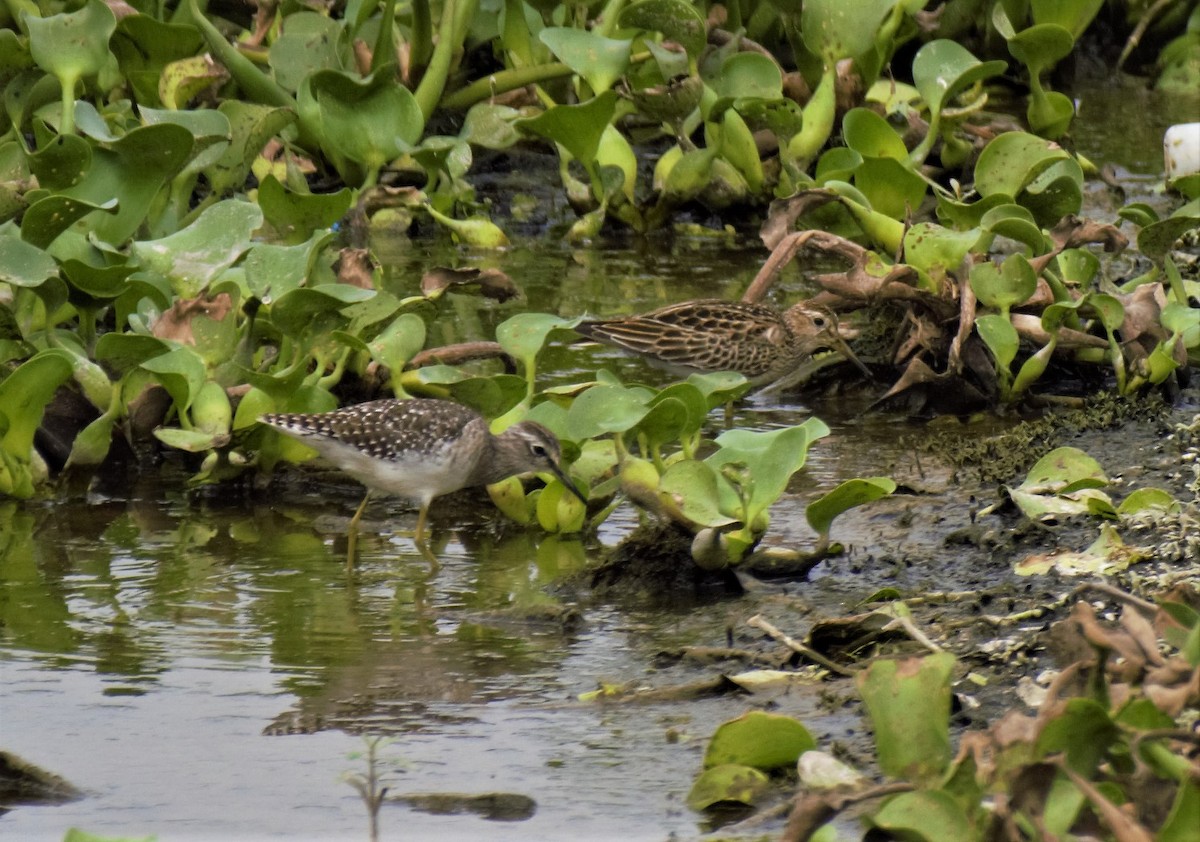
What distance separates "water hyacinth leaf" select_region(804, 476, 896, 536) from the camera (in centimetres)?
520

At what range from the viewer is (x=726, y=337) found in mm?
8086

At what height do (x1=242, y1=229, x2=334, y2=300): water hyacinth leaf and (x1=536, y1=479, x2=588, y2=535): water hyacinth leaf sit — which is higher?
(x1=242, y1=229, x2=334, y2=300): water hyacinth leaf

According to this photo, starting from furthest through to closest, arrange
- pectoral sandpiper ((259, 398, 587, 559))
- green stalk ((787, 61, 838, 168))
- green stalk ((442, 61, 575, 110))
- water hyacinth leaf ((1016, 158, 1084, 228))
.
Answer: green stalk ((442, 61, 575, 110))
green stalk ((787, 61, 838, 168))
water hyacinth leaf ((1016, 158, 1084, 228))
pectoral sandpiper ((259, 398, 587, 559))

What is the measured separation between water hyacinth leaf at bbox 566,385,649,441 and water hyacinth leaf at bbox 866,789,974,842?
2595 mm

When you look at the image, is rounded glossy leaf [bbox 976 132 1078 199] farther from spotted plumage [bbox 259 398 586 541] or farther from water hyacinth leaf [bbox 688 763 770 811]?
→ water hyacinth leaf [bbox 688 763 770 811]

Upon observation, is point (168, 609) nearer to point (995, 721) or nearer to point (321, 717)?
point (321, 717)

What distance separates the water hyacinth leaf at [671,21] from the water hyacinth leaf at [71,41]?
97.3 inches

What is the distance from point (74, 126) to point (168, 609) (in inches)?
110

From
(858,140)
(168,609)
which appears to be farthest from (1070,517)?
(858,140)

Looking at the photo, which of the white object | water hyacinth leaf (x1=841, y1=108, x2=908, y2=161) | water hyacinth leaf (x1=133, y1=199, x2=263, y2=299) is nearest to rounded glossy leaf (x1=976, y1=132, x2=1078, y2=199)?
water hyacinth leaf (x1=841, y1=108, x2=908, y2=161)

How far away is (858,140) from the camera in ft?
28.1

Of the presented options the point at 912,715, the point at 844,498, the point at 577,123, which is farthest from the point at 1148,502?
the point at 577,123

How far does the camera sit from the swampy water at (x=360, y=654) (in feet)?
13.0

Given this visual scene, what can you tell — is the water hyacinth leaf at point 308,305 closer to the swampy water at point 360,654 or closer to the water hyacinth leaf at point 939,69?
the swampy water at point 360,654
